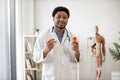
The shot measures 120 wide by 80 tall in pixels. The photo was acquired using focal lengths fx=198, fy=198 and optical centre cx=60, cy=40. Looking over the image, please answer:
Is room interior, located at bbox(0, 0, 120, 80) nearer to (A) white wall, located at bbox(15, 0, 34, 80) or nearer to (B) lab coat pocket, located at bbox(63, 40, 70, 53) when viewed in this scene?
(A) white wall, located at bbox(15, 0, 34, 80)

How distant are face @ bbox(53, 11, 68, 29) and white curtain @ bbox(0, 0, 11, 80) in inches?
49.4

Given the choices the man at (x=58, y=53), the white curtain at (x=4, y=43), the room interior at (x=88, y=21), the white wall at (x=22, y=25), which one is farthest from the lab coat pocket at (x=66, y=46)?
the room interior at (x=88, y=21)

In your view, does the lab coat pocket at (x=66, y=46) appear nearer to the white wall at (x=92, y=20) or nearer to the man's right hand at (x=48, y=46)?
the man's right hand at (x=48, y=46)

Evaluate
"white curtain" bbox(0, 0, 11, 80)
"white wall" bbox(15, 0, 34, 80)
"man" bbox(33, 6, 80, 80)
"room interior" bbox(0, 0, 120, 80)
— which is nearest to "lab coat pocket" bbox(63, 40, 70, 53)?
"man" bbox(33, 6, 80, 80)

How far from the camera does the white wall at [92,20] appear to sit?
3822 millimetres

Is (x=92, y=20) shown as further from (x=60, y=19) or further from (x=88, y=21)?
(x=60, y=19)

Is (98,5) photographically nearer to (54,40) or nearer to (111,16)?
(111,16)

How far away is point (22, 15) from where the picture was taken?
372 centimetres

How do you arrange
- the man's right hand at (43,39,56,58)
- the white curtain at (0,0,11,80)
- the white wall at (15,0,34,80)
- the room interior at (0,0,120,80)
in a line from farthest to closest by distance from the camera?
1. the room interior at (0,0,120,80)
2. the white wall at (15,0,34,80)
3. the white curtain at (0,0,11,80)
4. the man's right hand at (43,39,56,58)

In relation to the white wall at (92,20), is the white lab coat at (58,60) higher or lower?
lower

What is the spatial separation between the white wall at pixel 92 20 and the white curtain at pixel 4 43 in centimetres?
103

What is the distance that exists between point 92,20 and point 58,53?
7.20 feet

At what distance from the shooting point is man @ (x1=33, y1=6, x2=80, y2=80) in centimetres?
179

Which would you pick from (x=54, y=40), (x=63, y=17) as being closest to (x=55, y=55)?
(x=54, y=40)
